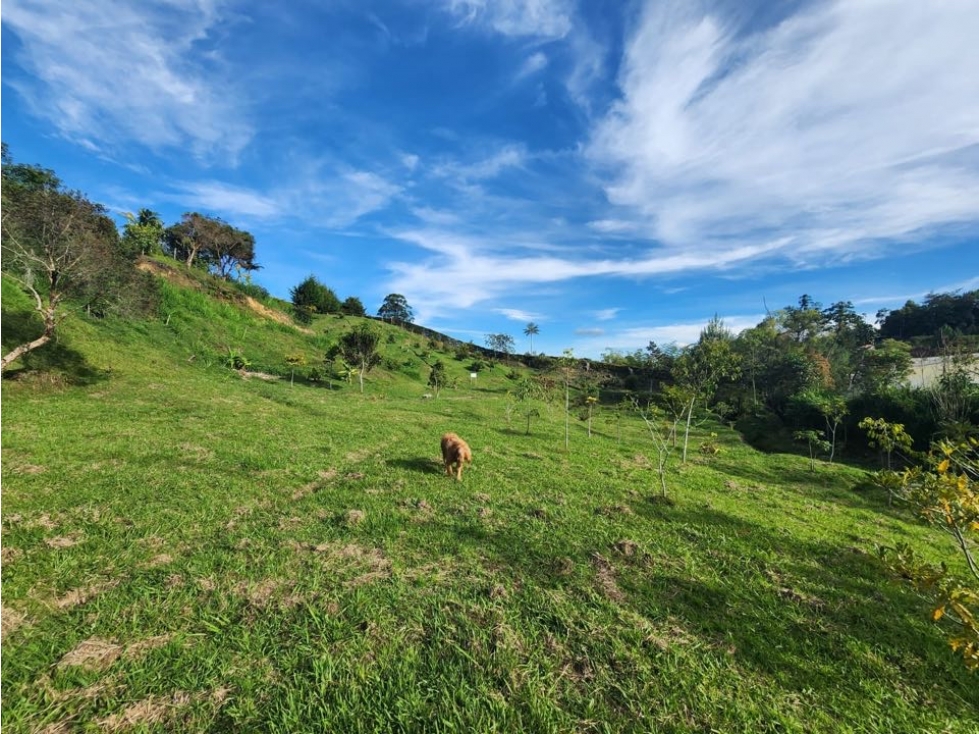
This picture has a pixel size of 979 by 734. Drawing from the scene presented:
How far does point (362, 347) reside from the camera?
32.5 metres

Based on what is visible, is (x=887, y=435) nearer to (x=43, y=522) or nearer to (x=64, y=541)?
(x=64, y=541)

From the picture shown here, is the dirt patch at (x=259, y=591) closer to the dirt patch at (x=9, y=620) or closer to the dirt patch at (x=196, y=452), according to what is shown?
the dirt patch at (x=9, y=620)

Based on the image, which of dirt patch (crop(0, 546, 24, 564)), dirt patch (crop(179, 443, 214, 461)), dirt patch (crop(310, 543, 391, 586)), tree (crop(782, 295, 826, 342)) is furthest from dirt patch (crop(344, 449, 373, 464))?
tree (crop(782, 295, 826, 342))

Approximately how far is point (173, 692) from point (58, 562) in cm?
378

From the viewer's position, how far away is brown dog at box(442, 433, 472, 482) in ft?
35.4

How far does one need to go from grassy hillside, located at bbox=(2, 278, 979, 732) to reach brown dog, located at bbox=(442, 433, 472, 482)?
484 millimetres

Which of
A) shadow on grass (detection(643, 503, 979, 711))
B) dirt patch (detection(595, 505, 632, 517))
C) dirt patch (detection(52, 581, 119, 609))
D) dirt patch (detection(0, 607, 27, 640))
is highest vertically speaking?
dirt patch (detection(595, 505, 632, 517))

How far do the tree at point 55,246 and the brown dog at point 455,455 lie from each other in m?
16.3

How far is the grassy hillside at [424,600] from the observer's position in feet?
11.7

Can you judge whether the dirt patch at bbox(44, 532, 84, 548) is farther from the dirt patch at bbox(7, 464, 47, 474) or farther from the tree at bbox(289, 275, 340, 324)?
the tree at bbox(289, 275, 340, 324)

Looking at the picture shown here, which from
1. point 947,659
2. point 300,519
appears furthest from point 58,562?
point 947,659

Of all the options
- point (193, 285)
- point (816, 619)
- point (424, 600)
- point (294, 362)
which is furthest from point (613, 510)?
point (193, 285)

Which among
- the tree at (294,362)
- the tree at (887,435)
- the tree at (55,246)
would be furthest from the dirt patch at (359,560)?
the tree at (294,362)

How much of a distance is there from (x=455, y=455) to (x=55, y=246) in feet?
60.6
